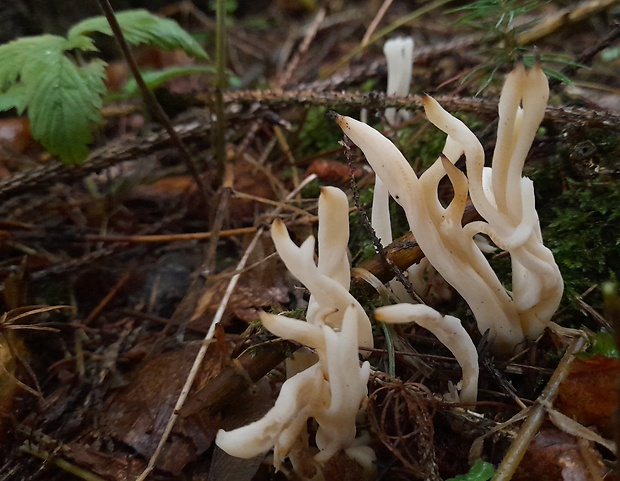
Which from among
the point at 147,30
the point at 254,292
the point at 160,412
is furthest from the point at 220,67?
the point at 160,412

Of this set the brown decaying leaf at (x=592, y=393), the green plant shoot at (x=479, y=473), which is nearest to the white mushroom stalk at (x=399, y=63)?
the brown decaying leaf at (x=592, y=393)

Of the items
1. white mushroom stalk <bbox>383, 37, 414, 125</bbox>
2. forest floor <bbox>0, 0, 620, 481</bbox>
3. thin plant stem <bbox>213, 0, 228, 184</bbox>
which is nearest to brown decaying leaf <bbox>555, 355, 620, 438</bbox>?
forest floor <bbox>0, 0, 620, 481</bbox>

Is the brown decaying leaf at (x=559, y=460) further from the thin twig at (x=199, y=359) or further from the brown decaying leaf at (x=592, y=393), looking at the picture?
the thin twig at (x=199, y=359)

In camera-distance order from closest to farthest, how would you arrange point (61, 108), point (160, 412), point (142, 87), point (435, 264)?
1. point (435, 264)
2. point (160, 412)
3. point (61, 108)
4. point (142, 87)

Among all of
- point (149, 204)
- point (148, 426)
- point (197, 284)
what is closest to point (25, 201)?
point (149, 204)

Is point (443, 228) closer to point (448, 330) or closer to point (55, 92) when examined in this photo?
point (448, 330)
